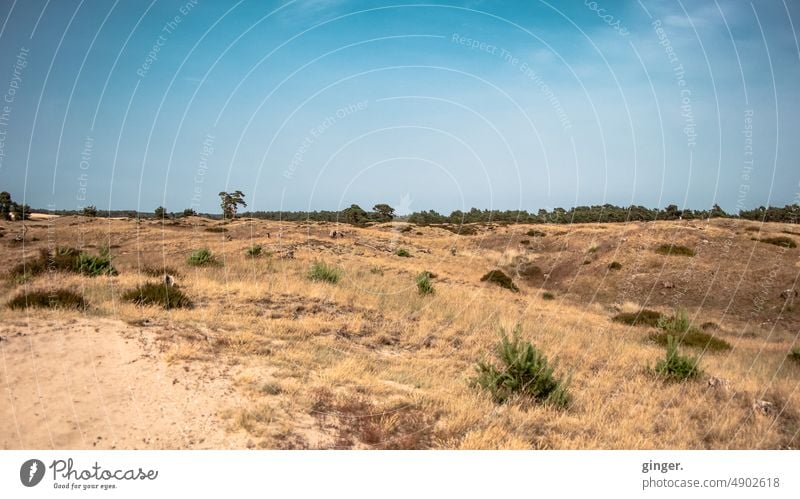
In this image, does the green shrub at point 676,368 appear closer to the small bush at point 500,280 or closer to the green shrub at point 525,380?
the green shrub at point 525,380

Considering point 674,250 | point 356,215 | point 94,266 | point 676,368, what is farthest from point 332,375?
point 356,215

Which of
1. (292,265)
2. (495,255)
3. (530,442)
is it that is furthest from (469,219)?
(530,442)

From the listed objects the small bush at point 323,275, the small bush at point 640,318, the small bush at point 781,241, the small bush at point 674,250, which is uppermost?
the small bush at point 781,241

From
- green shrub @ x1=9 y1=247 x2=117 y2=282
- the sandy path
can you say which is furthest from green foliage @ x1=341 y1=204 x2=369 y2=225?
the sandy path

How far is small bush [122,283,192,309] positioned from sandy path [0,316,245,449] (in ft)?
8.26

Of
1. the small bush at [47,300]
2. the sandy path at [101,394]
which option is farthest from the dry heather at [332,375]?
the small bush at [47,300]

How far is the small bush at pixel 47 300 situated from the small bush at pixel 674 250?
35124 mm

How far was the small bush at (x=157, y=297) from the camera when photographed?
34.9ft

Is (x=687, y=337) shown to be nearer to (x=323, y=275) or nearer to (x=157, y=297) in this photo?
(x=323, y=275)

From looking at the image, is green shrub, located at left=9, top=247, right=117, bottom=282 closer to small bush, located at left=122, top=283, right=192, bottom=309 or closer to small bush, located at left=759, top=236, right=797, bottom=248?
small bush, located at left=122, top=283, right=192, bottom=309
